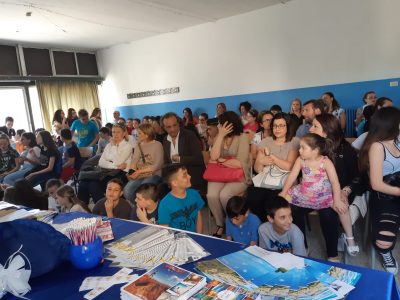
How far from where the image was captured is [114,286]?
3.56ft

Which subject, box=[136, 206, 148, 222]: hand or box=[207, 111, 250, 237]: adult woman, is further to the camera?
box=[207, 111, 250, 237]: adult woman

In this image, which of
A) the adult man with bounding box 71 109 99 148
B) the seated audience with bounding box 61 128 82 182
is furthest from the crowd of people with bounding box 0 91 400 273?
the adult man with bounding box 71 109 99 148

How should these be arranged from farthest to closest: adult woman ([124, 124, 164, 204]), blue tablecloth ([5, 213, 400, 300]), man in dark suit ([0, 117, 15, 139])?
man in dark suit ([0, 117, 15, 139])
adult woman ([124, 124, 164, 204])
blue tablecloth ([5, 213, 400, 300])

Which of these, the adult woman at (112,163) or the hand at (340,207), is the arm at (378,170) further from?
the adult woman at (112,163)

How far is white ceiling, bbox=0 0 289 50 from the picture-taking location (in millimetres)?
4965

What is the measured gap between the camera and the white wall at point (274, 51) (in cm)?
491

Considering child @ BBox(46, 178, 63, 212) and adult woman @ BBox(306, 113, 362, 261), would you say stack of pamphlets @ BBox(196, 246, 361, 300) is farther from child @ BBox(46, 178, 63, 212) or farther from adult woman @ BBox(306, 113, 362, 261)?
child @ BBox(46, 178, 63, 212)

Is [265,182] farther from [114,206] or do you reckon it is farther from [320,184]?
[114,206]

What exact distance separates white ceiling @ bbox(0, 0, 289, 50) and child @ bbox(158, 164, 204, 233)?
154 inches

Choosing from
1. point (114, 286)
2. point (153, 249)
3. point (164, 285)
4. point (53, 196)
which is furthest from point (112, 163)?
point (164, 285)

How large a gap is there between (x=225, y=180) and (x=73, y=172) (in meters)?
2.83

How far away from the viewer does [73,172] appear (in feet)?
15.1

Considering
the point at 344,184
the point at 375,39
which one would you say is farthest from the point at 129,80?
the point at 344,184

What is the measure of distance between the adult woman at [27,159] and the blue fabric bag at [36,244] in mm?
3757
